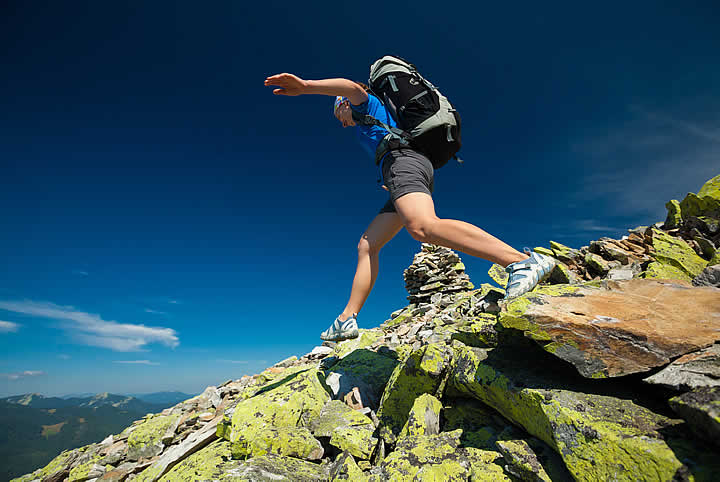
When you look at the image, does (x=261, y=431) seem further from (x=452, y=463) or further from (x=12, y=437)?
(x=12, y=437)

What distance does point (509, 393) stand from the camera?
2727mm

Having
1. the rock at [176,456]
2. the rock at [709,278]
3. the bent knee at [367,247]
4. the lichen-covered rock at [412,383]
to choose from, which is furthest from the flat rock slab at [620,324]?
the rock at [176,456]

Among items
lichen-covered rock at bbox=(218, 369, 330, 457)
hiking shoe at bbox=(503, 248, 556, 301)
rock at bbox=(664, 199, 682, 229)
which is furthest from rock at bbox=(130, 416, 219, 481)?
rock at bbox=(664, 199, 682, 229)

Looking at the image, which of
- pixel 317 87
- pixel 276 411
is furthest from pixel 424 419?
pixel 317 87

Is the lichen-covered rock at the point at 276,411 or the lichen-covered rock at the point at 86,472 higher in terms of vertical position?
the lichen-covered rock at the point at 276,411

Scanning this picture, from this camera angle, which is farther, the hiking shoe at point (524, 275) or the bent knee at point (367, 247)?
the bent knee at point (367, 247)

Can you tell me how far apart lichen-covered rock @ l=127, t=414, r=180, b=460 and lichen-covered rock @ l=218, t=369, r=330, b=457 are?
2.09 metres

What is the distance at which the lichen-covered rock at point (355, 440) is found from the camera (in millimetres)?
3215

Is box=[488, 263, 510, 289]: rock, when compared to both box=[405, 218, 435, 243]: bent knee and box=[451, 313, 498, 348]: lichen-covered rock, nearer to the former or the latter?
box=[451, 313, 498, 348]: lichen-covered rock

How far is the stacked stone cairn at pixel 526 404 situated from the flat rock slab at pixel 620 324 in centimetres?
1

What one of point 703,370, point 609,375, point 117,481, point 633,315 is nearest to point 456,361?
point 609,375

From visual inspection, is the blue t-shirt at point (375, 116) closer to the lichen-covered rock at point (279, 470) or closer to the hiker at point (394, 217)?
the hiker at point (394, 217)

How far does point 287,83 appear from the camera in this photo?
4.50 meters

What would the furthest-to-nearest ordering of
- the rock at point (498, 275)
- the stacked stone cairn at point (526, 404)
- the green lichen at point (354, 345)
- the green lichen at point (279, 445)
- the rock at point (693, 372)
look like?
the rock at point (498, 275), the green lichen at point (354, 345), the green lichen at point (279, 445), the stacked stone cairn at point (526, 404), the rock at point (693, 372)
